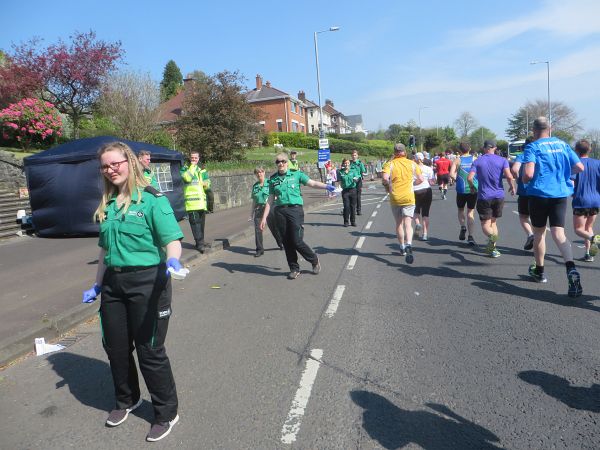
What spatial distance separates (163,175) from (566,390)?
14.0 meters

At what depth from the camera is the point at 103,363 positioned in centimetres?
433

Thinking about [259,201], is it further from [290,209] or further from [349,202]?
[349,202]

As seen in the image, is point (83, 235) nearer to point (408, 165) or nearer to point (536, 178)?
point (408, 165)

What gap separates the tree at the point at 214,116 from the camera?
24391 millimetres

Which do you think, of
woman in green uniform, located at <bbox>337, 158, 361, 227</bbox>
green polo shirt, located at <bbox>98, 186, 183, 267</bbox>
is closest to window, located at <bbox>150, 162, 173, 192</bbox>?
woman in green uniform, located at <bbox>337, 158, 361, 227</bbox>

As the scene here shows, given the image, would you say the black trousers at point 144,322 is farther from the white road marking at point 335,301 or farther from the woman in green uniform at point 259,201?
the woman in green uniform at point 259,201

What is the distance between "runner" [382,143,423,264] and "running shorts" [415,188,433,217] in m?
1.50

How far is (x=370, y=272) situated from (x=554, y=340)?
11.2 feet

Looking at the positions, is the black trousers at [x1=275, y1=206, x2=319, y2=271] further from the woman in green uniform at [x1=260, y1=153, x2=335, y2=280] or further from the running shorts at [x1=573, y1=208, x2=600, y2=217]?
the running shorts at [x1=573, y1=208, x2=600, y2=217]

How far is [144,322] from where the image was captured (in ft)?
9.81

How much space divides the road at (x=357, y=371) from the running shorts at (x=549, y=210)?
2.76ft

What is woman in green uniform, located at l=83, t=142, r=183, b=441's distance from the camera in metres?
2.98

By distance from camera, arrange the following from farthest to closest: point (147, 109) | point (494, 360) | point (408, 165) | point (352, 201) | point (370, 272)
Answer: point (147, 109), point (352, 201), point (408, 165), point (370, 272), point (494, 360)

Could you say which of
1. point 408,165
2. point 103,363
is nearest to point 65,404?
point 103,363
